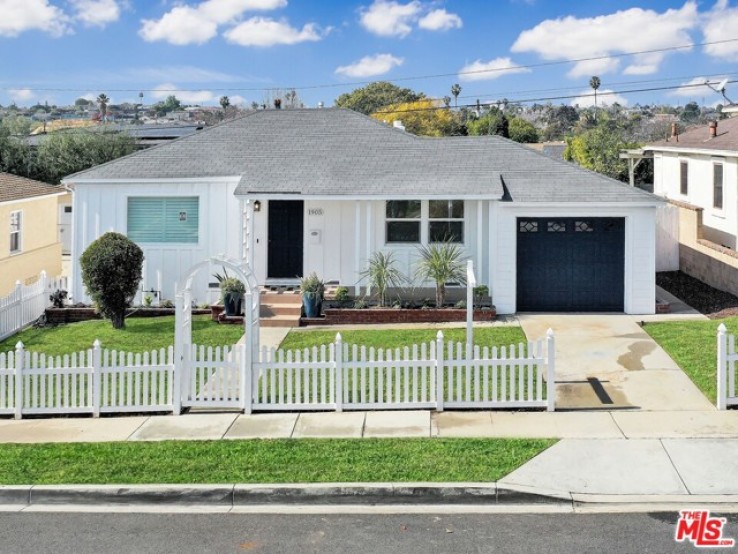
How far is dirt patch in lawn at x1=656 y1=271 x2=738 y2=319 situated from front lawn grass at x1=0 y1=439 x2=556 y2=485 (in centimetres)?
1067

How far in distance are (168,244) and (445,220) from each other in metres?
7.02

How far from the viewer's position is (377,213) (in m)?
21.0

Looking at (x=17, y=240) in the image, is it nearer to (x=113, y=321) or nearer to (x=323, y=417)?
(x=113, y=321)

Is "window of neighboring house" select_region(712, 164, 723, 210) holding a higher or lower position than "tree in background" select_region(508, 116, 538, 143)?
lower

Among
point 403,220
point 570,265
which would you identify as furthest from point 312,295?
point 570,265

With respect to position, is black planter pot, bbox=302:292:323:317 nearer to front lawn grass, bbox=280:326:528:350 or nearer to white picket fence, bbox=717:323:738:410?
front lawn grass, bbox=280:326:528:350

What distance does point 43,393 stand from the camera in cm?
1234

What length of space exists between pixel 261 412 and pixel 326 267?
9.01 m

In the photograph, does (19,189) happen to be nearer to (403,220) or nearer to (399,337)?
(403,220)

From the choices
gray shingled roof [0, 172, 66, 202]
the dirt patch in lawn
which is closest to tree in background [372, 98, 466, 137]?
gray shingled roof [0, 172, 66, 202]

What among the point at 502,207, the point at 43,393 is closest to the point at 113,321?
the point at 43,393

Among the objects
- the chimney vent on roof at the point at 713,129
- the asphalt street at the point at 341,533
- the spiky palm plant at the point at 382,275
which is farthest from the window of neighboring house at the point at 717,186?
the asphalt street at the point at 341,533

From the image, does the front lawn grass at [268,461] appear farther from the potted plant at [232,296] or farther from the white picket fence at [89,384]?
the potted plant at [232,296]

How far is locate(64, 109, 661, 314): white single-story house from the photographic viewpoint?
1964 cm
